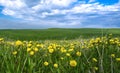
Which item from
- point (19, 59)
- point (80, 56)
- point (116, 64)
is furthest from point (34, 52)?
point (116, 64)

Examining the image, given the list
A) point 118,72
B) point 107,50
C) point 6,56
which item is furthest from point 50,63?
point 107,50

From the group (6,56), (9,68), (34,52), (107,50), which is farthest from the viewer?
(107,50)

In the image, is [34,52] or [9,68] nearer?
[9,68]

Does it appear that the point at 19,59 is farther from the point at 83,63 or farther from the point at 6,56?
the point at 83,63

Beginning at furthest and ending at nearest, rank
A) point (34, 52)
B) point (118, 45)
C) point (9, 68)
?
point (118, 45) → point (34, 52) → point (9, 68)

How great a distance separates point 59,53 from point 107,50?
1.48 m

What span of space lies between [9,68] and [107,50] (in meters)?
3.05

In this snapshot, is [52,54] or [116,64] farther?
[52,54]

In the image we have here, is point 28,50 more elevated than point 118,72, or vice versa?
point 28,50

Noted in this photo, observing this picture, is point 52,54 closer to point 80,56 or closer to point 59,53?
point 59,53

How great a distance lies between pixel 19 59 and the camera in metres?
5.19

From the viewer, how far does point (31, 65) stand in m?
4.82


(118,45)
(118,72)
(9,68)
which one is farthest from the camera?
(118,45)

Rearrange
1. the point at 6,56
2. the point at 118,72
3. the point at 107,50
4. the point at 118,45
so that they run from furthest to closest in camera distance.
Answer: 1. the point at 118,45
2. the point at 107,50
3. the point at 6,56
4. the point at 118,72
